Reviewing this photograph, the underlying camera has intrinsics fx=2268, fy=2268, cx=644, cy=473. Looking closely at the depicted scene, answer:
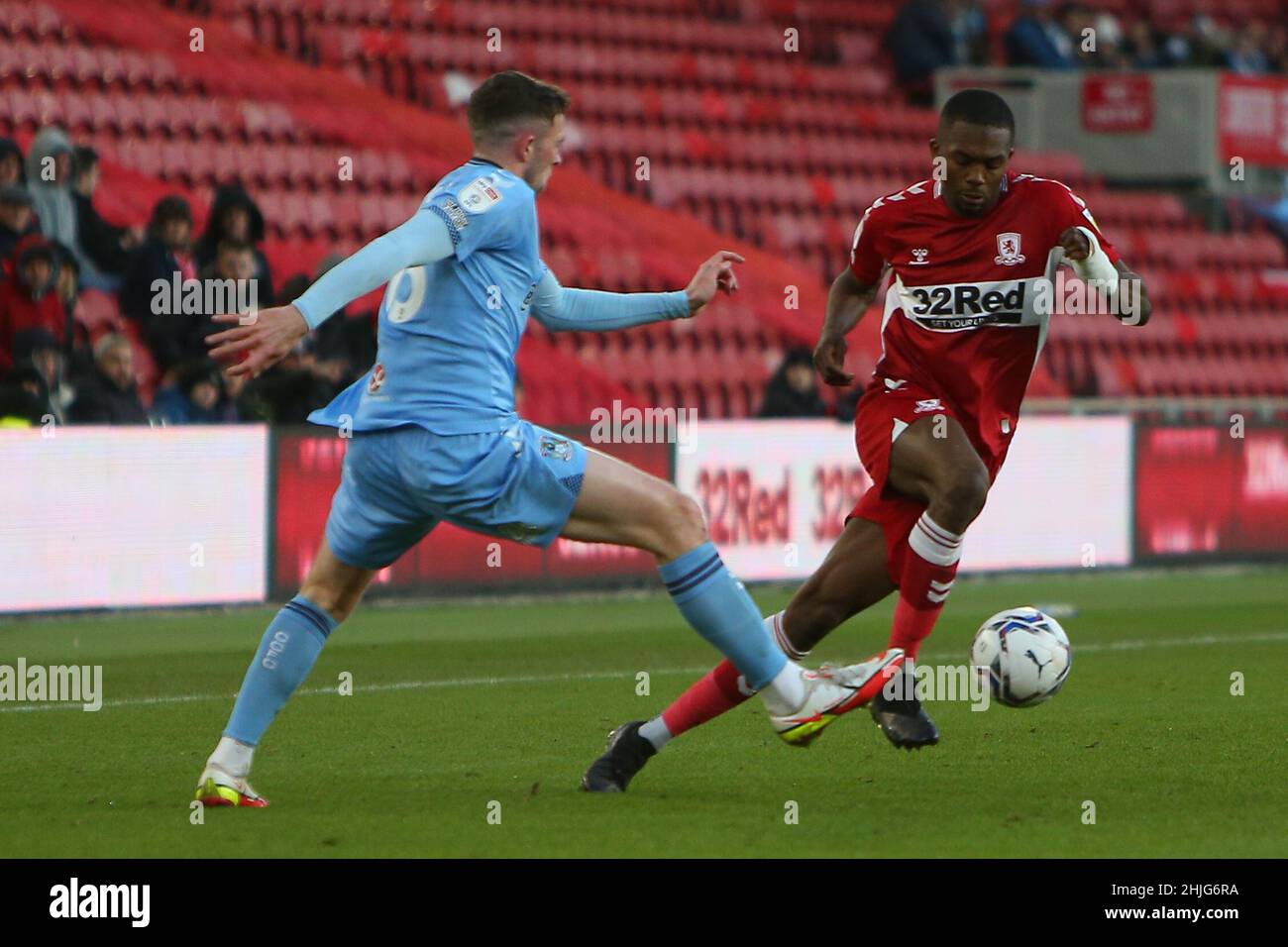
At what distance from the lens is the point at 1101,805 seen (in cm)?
634

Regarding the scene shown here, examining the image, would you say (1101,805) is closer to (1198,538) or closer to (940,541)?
(940,541)

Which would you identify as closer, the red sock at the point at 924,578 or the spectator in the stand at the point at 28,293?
the red sock at the point at 924,578

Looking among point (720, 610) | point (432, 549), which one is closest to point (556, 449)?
point (720, 610)

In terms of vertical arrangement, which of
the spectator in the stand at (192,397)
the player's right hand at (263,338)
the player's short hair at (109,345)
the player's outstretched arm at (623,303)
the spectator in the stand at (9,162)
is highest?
the spectator in the stand at (9,162)

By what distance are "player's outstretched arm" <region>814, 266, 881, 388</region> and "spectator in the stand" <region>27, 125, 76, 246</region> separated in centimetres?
710

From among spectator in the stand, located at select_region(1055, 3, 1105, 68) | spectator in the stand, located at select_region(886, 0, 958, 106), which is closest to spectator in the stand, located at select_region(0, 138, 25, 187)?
spectator in the stand, located at select_region(886, 0, 958, 106)

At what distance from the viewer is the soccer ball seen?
7.20 meters

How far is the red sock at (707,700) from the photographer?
666cm

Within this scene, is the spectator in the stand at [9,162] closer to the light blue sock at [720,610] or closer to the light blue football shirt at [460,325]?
the light blue football shirt at [460,325]

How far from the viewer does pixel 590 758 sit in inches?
294

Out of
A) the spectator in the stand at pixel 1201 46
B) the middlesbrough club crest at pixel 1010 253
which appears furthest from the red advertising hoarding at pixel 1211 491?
the middlesbrough club crest at pixel 1010 253

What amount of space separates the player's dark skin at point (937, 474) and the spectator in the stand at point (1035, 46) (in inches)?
698

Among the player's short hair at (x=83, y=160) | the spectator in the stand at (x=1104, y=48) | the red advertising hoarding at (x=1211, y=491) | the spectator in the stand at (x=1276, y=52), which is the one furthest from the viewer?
the spectator in the stand at (x=1276, y=52)

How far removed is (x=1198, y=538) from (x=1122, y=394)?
187 inches
